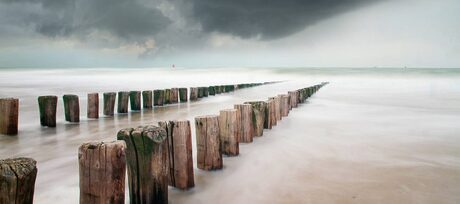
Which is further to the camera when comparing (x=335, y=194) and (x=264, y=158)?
(x=264, y=158)

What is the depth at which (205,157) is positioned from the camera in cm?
389

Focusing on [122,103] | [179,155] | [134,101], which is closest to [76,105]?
[122,103]

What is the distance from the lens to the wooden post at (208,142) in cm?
381

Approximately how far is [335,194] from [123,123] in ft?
18.1

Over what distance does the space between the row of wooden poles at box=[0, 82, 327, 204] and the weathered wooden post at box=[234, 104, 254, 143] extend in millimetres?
1256

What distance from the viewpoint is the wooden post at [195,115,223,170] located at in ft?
12.5

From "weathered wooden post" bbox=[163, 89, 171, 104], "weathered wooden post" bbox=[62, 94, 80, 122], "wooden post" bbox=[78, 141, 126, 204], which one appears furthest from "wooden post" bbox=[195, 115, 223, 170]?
"weathered wooden post" bbox=[163, 89, 171, 104]

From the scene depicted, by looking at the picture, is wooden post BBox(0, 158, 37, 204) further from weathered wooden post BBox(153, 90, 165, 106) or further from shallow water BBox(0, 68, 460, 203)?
weathered wooden post BBox(153, 90, 165, 106)

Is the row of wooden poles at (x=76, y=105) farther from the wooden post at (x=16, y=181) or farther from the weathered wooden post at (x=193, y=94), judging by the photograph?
the wooden post at (x=16, y=181)

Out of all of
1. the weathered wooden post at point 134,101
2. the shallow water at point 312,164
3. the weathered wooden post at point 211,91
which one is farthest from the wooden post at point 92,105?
the weathered wooden post at point 211,91

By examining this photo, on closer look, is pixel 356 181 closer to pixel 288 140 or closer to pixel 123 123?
pixel 288 140

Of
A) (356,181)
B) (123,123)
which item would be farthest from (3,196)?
(123,123)

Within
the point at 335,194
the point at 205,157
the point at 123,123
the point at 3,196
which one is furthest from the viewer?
the point at 123,123

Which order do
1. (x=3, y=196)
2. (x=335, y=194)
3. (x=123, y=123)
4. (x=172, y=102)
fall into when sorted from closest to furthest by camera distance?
1. (x=3, y=196)
2. (x=335, y=194)
3. (x=123, y=123)
4. (x=172, y=102)
